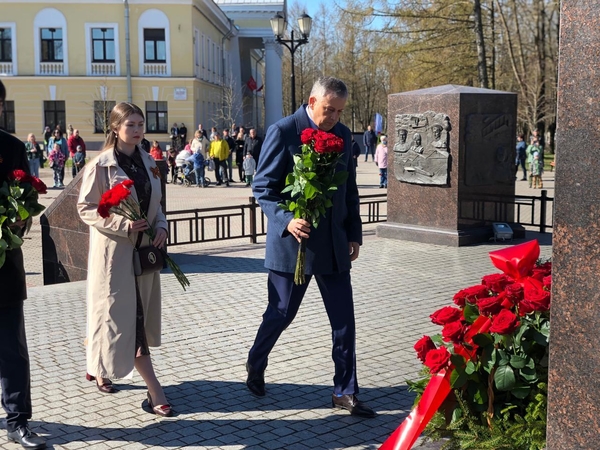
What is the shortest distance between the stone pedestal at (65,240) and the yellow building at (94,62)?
3602 cm

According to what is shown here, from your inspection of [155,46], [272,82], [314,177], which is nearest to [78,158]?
[155,46]

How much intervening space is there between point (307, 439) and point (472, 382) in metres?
1.11

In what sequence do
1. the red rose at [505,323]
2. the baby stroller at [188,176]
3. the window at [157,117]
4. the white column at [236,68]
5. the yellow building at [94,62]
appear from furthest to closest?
1. the white column at [236,68]
2. the window at [157,117]
3. the yellow building at [94,62]
4. the baby stroller at [188,176]
5. the red rose at [505,323]

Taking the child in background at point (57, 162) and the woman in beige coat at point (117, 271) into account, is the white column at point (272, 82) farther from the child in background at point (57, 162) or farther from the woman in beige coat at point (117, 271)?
the woman in beige coat at point (117, 271)

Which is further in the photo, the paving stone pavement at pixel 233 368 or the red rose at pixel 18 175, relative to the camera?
the paving stone pavement at pixel 233 368

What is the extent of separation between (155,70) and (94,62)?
3230 mm

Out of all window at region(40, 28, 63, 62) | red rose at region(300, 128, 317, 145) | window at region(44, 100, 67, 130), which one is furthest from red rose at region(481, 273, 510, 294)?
window at region(40, 28, 63, 62)

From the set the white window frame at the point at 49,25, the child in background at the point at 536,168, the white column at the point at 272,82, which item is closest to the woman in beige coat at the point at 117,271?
the child in background at the point at 536,168

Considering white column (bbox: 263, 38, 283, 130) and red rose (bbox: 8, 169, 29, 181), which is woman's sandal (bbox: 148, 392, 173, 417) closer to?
red rose (bbox: 8, 169, 29, 181)

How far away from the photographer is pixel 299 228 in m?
4.60

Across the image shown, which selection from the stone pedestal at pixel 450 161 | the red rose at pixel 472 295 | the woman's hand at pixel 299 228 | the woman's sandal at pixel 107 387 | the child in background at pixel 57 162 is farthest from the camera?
the child in background at pixel 57 162

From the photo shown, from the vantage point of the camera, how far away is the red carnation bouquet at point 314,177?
14.7 feet

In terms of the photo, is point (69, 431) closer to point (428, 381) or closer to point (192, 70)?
point (428, 381)

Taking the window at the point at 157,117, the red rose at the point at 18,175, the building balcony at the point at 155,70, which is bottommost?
the red rose at the point at 18,175
